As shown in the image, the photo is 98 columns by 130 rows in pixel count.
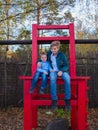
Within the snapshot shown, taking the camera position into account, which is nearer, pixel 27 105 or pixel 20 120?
pixel 27 105

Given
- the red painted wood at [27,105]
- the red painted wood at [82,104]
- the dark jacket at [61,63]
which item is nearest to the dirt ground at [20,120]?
the red painted wood at [27,105]

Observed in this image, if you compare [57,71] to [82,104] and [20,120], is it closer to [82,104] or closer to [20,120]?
[82,104]

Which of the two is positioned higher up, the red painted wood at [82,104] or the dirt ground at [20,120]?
the red painted wood at [82,104]

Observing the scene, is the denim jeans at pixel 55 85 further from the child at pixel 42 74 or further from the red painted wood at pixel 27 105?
the red painted wood at pixel 27 105

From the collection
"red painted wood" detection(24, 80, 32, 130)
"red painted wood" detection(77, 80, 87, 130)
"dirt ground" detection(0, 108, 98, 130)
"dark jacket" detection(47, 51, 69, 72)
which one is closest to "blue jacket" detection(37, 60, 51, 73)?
"dark jacket" detection(47, 51, 69, 72)

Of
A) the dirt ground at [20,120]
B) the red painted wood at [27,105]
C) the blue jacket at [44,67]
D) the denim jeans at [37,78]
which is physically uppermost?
the blue jacket at [44,67]

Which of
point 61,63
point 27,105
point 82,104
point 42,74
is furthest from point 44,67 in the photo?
point 82,104

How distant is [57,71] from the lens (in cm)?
378

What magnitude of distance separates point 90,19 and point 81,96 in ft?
42.5

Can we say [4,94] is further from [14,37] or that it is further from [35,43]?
[14,37]

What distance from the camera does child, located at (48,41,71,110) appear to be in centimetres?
369

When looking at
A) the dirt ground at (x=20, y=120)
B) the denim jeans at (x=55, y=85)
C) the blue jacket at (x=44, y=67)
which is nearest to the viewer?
the denim jeans at (x=55, y=85)

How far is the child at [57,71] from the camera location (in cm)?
369

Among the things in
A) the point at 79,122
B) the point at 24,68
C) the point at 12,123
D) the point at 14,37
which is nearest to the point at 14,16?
the point at 14,37
